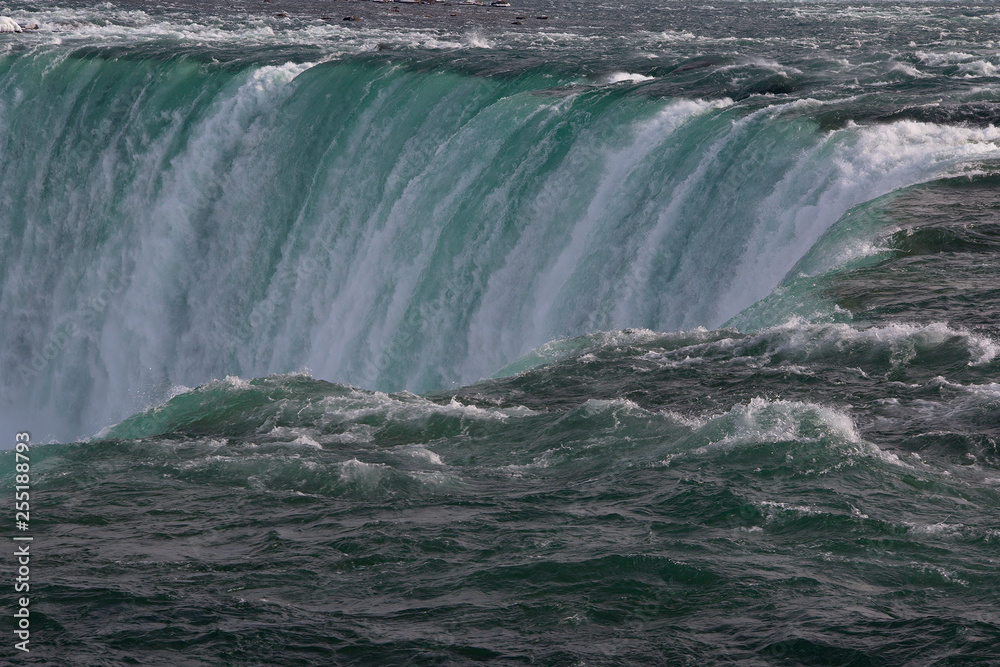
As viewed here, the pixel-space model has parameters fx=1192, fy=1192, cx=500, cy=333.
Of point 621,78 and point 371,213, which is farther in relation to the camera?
point 621,78

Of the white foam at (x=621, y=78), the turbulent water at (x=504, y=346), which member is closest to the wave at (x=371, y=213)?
the turbulent water at (x=504, y=346)

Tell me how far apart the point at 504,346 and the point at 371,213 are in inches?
188

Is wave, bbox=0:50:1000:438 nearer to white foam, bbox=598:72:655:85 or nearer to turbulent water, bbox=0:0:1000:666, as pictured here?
turbulent water, bbox=0:0:1000:666

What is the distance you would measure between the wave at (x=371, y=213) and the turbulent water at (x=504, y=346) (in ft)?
0.25

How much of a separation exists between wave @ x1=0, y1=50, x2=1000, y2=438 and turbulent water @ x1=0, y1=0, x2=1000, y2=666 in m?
0.08

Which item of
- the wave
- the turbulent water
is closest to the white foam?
the turbulent water

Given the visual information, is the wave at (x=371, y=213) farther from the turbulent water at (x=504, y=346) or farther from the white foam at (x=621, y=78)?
the white foam at (x=621, y=78)

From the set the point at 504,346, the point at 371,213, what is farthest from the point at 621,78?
the point at 504,346

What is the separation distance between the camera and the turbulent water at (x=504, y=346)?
919 cm

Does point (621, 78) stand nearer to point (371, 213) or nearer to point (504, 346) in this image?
point (371, 213)

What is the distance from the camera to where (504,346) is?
20250 mm

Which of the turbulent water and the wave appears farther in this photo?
the wave

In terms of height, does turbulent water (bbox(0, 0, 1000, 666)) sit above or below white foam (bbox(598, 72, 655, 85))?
below

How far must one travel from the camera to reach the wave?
1872 centimetres
